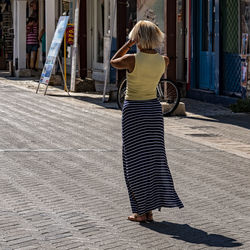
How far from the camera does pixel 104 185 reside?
8242 millimetres

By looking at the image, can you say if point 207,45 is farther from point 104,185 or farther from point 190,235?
point 190,235

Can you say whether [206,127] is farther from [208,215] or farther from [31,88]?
[31,88]

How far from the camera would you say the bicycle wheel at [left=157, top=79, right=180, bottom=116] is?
15.0 m

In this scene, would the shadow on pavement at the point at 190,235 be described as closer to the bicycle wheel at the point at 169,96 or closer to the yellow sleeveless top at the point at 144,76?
the yellow sleeveless top at the point at 144,76

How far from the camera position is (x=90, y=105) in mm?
17016

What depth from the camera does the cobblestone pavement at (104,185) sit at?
6203 mm

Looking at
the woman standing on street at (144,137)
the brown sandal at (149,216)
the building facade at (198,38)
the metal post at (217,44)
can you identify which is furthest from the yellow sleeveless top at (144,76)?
the metal post at (217,44)

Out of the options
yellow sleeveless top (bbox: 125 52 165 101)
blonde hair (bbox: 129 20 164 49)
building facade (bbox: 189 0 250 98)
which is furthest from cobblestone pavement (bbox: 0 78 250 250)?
building facade (bbox: 189 0 250 98)

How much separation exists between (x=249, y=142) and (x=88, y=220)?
5.26m

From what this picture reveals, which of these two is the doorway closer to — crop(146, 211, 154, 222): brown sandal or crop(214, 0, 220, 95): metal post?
crop(214, 0, 220, 95): metal post

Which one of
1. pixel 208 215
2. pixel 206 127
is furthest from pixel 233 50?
pixel 208 215

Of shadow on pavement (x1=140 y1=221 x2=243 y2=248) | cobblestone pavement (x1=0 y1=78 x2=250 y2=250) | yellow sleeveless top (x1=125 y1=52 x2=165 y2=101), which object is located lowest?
shadow on pavement (x1=140 y1=221 x2=243 y2=248)

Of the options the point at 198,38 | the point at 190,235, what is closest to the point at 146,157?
the point at 190,235

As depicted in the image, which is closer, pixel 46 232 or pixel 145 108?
pixel 46 232
